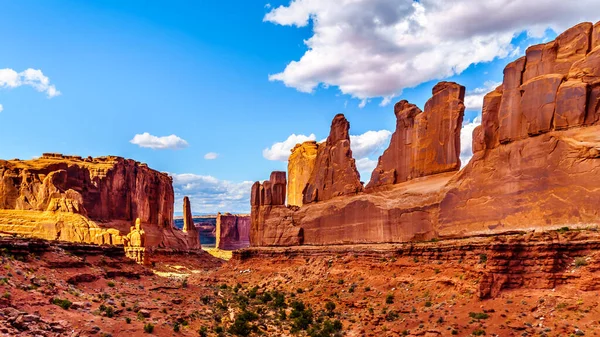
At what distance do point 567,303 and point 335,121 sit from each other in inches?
1092

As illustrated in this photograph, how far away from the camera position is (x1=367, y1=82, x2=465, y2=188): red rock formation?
31469 millimetres

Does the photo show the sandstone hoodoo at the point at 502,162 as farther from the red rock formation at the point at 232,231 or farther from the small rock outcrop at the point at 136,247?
the red rock formation at the point at 232,231

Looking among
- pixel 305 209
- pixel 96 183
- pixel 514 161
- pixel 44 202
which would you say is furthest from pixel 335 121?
pixel 96 183

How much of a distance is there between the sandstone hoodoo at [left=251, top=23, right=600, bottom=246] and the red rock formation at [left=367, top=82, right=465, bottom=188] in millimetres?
68

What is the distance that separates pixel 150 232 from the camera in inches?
3499

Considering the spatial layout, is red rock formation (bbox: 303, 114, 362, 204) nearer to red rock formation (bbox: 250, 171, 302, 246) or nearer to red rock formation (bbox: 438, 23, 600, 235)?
red rock formation (bbox: 250, 171, 302, 246)

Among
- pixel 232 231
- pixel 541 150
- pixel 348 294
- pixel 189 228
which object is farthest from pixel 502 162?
pixel 232 231

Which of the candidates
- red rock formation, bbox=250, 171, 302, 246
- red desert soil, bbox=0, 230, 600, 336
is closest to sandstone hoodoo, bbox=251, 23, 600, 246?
red desert soil, bbox=0, 230, 600, 336

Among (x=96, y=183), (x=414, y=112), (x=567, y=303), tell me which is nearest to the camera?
(x=567, y=303)

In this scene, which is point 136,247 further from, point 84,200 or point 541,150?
point 541,150

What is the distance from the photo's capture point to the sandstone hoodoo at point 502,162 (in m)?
22.9

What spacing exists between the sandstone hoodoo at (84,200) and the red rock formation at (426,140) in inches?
1585

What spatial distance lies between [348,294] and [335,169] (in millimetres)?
14185

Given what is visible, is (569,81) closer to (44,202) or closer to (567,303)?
(567,303)
